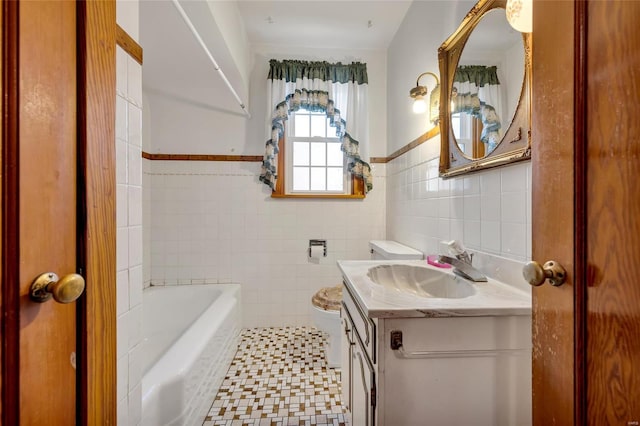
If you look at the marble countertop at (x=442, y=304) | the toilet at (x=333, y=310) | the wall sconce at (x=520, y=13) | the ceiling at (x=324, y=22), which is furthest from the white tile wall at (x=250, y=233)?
the wall sconce at (x=520, y=13)

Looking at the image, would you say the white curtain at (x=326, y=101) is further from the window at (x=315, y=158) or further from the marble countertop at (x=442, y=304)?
the marble countertop at (x=442, y=304)

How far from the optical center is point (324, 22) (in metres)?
2.32

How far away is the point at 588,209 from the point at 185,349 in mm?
1617

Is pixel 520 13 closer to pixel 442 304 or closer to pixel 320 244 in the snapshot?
pixel 442 304

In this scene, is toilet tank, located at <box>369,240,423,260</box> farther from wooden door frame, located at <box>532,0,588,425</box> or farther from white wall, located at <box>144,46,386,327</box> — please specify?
wooden door frame, located at <box>532,0,588,425</box>

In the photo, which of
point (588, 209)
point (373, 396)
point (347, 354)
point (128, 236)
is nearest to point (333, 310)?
point (347, 354)

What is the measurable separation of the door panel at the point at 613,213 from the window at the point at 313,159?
87.2 inches

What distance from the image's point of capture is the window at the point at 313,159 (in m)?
2.71

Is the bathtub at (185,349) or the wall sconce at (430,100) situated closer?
the bathtub at (185,349)

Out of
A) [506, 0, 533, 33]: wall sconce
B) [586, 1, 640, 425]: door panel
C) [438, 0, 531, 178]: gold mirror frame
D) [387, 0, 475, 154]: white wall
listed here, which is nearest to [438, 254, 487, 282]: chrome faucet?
[438, 0, 531, 178]: gold mirror frame

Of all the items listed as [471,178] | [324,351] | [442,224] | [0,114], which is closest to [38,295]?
[0,114]

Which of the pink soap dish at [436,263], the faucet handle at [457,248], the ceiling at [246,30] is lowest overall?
the pink soap dish at [436,263]

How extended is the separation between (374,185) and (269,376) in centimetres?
173

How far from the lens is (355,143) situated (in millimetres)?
2598
